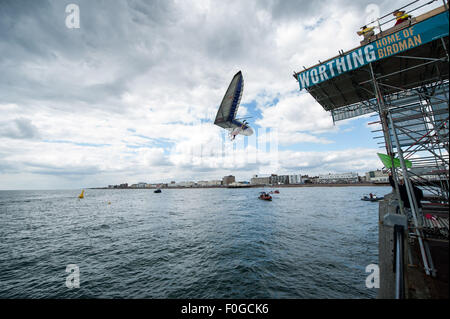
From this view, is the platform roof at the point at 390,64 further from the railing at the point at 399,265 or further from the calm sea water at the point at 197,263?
the calm sea water at the point at 197,263

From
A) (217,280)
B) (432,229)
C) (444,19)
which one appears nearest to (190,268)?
(217,280)

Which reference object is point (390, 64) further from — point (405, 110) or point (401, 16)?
point (405, 110)

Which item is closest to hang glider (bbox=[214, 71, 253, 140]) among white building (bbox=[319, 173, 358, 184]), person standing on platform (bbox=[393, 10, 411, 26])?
person standing on platform (bbox=[393, 10, 411, 26])

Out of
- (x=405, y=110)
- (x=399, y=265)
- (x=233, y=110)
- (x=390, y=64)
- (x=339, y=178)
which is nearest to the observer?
(x=399, y=265)

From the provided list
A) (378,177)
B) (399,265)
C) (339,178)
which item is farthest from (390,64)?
(339,178)

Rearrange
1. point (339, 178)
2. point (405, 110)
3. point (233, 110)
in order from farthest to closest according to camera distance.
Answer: point (339, 178), point (233, 110), point (405, 110)

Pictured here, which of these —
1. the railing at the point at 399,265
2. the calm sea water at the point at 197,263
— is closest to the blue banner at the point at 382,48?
the railing at the point at 399,265

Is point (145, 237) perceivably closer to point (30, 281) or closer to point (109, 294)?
point (30, 281)
